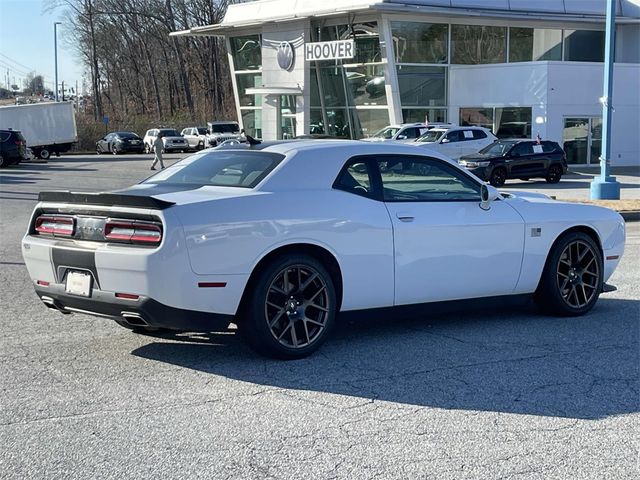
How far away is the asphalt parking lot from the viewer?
13.5ft

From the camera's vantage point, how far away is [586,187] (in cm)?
2597

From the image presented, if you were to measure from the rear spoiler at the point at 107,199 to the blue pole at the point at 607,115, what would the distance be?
1522 cm

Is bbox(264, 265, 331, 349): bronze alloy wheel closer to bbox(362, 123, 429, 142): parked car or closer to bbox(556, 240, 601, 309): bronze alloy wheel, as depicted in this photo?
bbox(556, 240, 601, 309): bronze alloy wheel

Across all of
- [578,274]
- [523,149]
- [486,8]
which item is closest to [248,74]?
[486,8]

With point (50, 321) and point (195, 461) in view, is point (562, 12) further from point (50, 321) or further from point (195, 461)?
point (195, 461)

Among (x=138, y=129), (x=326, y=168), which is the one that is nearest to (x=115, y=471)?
(x=326, y=168)

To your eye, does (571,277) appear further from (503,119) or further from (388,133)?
(503,119)

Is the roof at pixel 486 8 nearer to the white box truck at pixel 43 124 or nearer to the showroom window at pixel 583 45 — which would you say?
the showroom window at pixel 583 45

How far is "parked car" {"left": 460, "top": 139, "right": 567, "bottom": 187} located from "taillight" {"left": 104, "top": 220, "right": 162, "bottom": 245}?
20978mm

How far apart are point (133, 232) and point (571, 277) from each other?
161 inches

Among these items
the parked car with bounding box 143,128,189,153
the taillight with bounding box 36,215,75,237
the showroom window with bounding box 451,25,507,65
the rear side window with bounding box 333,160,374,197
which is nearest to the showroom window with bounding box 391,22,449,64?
the showroom window with bounding box 451,25,507,65

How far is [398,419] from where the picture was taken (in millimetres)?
4750

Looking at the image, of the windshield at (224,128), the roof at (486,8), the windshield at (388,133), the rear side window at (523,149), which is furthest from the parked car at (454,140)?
the windshield at (224,128)

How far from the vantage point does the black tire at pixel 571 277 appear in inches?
287
